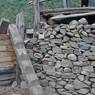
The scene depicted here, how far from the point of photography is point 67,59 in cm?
529

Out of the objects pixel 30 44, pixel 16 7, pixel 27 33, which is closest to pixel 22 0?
pixel 16 7

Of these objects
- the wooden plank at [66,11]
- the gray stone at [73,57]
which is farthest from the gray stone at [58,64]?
the wooden plank at [66,11]

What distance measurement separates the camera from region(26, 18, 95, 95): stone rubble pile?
202 inches

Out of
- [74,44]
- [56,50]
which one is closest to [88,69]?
[74,44]

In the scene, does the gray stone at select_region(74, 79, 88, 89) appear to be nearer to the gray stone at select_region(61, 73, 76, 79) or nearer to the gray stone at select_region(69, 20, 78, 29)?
the gray stone at select_region(61, 73, 76, 79)

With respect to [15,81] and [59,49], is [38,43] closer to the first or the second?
[59,49]

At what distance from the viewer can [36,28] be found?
18.9ft

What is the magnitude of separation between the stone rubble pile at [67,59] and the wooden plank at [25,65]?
657 mm

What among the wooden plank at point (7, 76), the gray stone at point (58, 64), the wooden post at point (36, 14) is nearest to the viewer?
the gray stone at point (58, 64)

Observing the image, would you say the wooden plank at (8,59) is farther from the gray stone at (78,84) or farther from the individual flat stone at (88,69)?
the individual flat stone at (88,69)

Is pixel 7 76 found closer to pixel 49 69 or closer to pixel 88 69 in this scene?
pixel 49 69

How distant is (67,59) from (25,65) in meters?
1.14

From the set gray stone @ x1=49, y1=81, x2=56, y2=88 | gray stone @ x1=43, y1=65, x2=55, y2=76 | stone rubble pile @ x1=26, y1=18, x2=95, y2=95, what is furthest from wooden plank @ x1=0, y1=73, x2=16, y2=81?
gray stone @ x1=49, y1=81, x2=56, y2=88

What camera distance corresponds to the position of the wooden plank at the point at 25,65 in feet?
13.5
